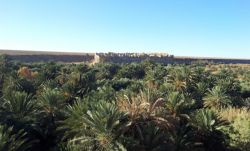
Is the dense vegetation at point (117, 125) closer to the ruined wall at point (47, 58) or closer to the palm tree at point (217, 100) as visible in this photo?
the palm tree at point (217, 100)

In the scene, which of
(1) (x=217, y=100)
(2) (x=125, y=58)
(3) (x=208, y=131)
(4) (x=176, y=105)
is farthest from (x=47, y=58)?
(3) (x=208, y=131)

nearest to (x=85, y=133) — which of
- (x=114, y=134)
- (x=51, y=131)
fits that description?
(x=114, y=134)

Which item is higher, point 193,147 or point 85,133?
point 85,133

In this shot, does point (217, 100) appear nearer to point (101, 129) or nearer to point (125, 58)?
point (101, 129)

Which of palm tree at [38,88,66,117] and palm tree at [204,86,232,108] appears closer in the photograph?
palm tree at [38,88,66,117]

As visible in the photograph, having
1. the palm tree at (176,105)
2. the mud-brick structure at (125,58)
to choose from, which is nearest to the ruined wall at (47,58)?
the mud-brick structure at (125,58)

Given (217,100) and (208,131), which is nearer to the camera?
(208,131)

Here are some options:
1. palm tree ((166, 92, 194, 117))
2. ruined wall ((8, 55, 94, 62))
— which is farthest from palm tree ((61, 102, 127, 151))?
ruined wall ((8, 55, 94, 62))

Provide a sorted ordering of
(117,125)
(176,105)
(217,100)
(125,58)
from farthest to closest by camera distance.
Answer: (125,58)
(217,100)
(176,105)
(117,125)

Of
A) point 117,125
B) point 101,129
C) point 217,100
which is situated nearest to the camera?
point 101,129

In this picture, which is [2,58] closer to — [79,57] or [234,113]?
[234,113]

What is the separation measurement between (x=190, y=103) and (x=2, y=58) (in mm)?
68045

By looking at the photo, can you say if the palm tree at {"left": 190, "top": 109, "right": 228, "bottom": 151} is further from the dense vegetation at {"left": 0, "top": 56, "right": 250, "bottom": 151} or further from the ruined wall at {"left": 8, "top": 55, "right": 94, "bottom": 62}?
the ruined wall at {"left": 8, "top": 55, "right": 94, "bottom": 62}

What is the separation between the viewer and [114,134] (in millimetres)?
25188
